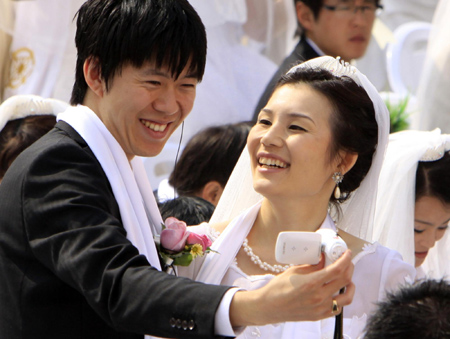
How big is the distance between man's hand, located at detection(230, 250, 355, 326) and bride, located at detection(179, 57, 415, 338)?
3.11ft

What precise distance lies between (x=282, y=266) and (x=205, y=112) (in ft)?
9.15

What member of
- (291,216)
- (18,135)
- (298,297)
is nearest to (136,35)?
(298,297)

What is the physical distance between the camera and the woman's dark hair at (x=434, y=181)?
3.58 metres

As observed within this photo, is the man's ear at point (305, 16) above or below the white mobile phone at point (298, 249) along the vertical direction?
above

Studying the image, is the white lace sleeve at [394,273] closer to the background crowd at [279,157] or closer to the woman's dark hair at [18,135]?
the background crowd at [279,157]

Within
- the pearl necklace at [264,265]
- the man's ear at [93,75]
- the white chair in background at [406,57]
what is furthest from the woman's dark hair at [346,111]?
the white chair in background at [406,57]

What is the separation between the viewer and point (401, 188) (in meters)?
3.56

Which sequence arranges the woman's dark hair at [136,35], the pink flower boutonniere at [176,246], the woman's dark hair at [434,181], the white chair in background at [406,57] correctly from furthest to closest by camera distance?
the white chair in background at [406,57], the woman's dark hair at [434,181], the pink flower boutonniere at [176,246], the woman's dark hair at [136,35]

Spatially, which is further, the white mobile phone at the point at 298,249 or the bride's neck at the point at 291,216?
the bride's neck at the point at 291,216

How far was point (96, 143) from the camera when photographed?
2.02 meters

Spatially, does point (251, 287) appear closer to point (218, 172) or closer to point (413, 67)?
point (218, 172)

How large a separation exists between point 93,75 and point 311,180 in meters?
0.94

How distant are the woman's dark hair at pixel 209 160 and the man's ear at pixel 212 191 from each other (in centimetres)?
2

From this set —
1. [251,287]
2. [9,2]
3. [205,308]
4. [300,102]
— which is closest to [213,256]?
[251,287]
